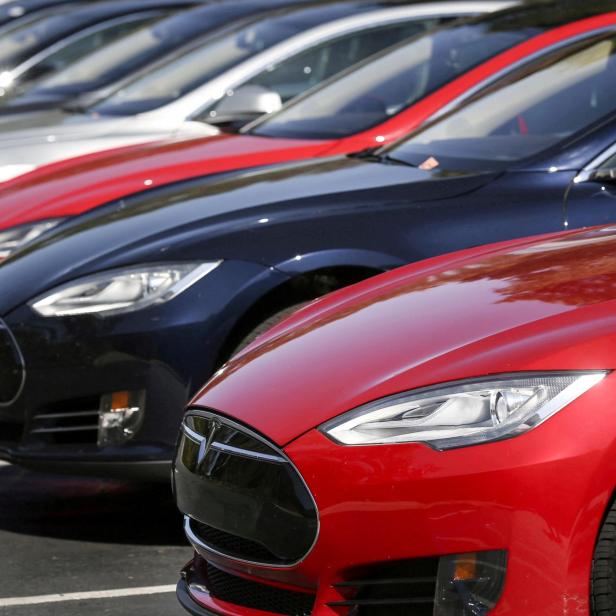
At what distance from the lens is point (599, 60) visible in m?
5.65

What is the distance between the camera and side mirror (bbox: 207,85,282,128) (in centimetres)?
812

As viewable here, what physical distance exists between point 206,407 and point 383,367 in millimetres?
495

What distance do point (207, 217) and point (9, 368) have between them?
0.81 metres

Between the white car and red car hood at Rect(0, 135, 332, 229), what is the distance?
0.98 m

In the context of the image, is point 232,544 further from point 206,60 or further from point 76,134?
point 206,60

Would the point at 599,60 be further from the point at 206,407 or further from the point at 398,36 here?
the point at 398,36

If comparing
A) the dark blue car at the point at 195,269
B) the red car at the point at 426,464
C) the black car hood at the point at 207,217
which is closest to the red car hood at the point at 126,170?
the black car hood at the point at 207,217

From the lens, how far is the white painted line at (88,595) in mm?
4172

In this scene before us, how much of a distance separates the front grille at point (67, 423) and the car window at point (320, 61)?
4651 millimetres

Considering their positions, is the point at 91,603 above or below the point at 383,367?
below

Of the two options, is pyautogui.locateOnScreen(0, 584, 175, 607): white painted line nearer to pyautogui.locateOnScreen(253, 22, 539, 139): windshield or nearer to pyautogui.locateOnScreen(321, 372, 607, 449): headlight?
pyautogui.locateOnScreen(321, 372, 607, 449): headlight

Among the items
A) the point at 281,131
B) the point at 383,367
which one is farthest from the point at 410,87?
the point at 383,367

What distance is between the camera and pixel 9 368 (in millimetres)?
4598

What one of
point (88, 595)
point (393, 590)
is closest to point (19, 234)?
point (88, 595)
